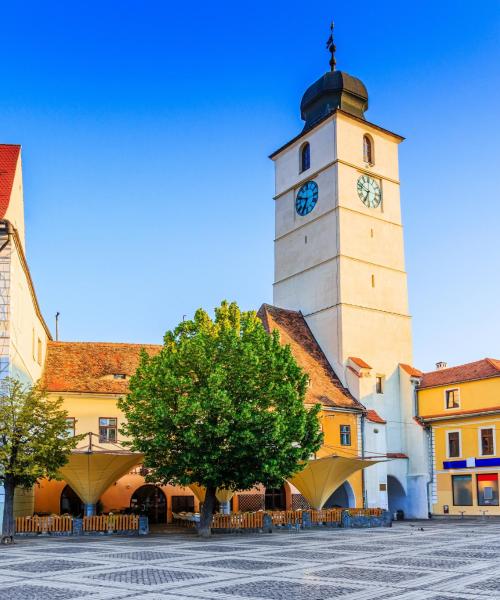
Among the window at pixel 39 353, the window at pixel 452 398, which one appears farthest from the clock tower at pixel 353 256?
the window at pixel 39 353

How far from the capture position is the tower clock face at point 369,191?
50969 mm

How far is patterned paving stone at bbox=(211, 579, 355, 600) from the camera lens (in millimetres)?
13698

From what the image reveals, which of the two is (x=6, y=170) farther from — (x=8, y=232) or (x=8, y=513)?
(x=8, y=513)

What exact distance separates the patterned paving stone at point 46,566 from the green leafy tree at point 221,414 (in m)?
8.27

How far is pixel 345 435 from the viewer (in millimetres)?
43781

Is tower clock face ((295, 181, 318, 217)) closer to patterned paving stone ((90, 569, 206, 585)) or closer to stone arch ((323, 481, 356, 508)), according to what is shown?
stone arch ((323, 481, 356, 508))

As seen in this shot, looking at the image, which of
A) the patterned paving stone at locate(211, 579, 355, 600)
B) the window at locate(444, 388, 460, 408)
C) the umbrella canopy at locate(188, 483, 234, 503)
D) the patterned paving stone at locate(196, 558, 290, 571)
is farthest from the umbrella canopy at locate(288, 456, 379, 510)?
the patterned paving stone at locate(211, 579, 355, 600)

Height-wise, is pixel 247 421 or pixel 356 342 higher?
pixel 356 342

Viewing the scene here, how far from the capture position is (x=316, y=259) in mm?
50094

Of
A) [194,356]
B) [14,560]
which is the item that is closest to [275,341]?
[194,356]

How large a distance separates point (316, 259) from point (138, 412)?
23550mm

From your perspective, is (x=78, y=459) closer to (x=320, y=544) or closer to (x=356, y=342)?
(x=320, y=544)

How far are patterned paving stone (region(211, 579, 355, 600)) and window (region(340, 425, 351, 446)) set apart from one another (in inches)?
1115

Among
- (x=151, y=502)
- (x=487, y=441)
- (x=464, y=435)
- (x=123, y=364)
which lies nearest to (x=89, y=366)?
(x=123, y=364)
